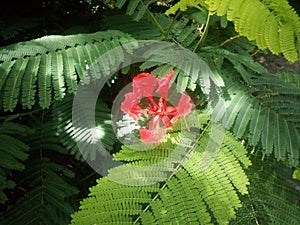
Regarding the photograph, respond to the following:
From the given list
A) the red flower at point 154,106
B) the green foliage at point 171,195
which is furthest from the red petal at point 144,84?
the green foliage at point 171,195

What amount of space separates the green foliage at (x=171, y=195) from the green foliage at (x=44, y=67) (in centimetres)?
30

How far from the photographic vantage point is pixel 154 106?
160 centimetres

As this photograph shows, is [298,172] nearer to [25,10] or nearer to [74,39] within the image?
[74,39]

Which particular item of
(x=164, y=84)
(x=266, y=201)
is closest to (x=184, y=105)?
(x=164, y=84)

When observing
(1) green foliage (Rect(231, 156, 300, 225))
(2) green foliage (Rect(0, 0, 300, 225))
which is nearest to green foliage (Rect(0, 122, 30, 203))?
(2) green foliage (Rect(0, 0, 300, 225))

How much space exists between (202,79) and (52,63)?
0.49 metres

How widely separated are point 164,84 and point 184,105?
101 mm

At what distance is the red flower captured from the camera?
5.02 ft

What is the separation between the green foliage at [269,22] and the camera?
1.22m

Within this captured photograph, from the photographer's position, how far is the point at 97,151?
175cm

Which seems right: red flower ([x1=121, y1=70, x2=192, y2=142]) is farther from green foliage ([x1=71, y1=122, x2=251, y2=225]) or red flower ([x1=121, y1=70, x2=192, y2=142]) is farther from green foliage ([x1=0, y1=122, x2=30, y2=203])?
green foliage ([x1=0, y1=122, x2=30, y2=203])

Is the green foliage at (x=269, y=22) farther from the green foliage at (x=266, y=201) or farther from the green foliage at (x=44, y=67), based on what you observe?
the green foliage at (x=266, y=201)

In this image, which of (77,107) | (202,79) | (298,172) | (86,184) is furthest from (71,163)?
(298,172)

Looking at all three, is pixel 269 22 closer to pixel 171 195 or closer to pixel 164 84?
pixel 164 84
